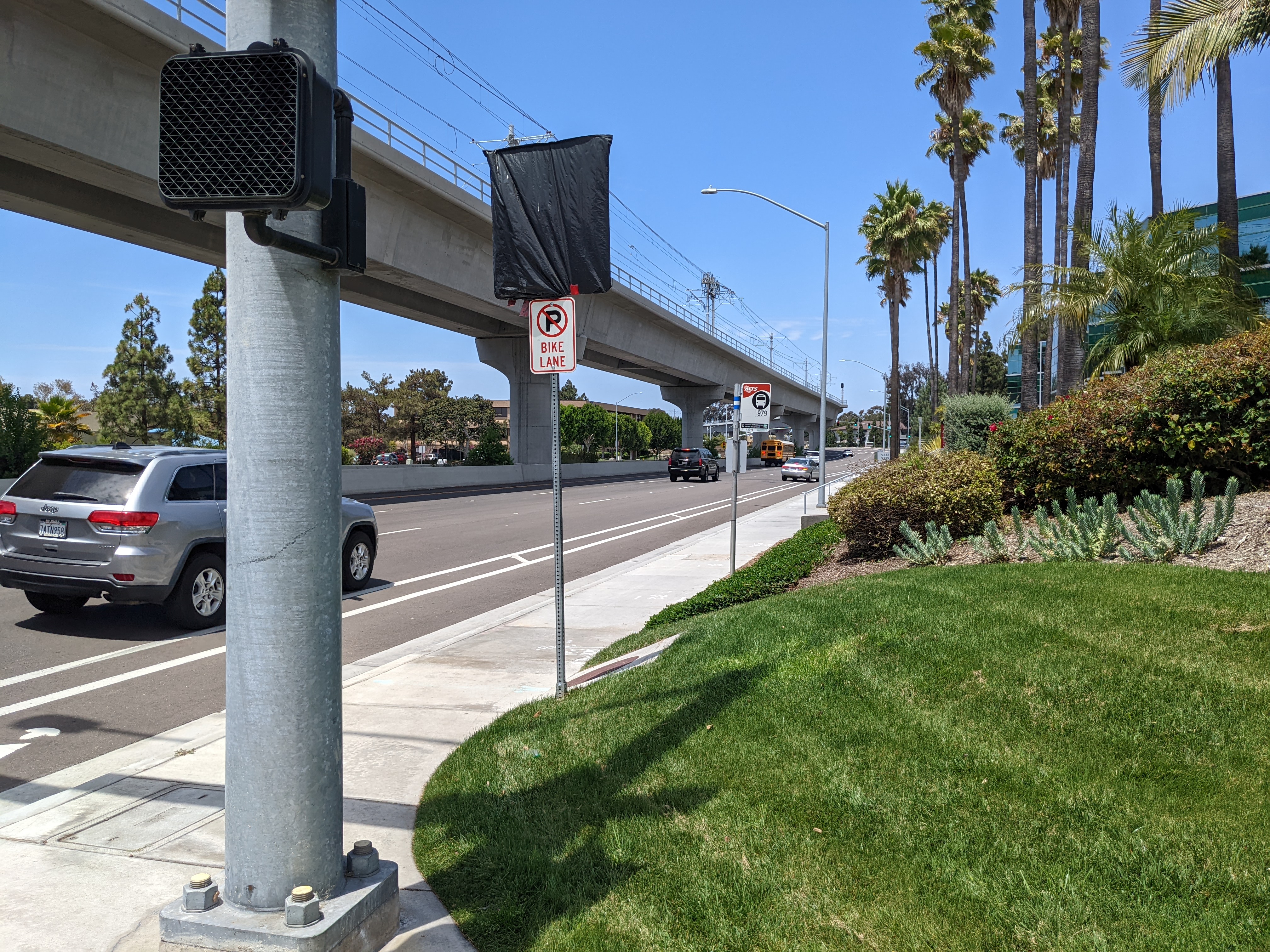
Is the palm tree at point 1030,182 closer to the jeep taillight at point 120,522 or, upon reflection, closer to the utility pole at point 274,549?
the jeep taillight at point 120,522

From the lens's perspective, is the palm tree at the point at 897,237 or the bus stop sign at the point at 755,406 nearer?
the bus stop sign at the point at 755,406

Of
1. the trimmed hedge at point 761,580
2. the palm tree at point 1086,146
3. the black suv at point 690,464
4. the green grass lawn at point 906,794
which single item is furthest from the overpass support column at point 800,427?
the green grass lawn at point 906,794

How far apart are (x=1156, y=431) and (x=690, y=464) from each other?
3893cm

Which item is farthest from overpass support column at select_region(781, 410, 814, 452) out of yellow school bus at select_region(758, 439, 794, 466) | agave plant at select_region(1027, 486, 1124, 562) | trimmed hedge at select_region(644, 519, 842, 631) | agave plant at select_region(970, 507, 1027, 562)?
agave plant at select_region(1027, 486, 1124, 562)

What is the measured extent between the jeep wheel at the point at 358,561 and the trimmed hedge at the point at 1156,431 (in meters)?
8.41

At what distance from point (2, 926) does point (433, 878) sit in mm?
1581

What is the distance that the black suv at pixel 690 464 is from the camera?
4875 centimetres

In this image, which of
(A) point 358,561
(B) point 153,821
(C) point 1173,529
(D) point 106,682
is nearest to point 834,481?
(A) point 358,561

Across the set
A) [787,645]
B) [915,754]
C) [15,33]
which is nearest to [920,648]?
[787,645]

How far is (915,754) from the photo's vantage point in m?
4.20

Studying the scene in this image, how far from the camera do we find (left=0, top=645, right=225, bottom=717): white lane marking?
255 inches

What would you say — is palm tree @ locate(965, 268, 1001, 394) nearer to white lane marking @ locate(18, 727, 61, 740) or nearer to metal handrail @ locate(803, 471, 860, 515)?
metal handrail @ locate(803, 471, 860, 515)

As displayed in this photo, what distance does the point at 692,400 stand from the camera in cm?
7056

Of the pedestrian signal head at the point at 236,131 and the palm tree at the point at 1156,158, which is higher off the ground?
the palm tree at the point at 1156,158
